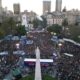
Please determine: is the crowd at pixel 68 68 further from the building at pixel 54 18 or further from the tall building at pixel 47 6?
the tall building at pixel 47 6

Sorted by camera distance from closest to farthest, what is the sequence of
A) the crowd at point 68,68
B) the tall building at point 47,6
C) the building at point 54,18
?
the crowd at point 68,68 < the building at point 54,18 < the tall building at point 47,6

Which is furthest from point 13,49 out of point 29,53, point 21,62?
point 21,62

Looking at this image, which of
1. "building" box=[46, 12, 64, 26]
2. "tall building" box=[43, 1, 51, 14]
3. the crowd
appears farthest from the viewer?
"tall building" box=[43, 1, 51, 14]

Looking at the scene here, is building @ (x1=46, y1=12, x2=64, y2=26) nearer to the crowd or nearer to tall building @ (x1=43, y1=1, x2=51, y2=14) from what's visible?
tall building @ (x1=43, y1=1, x2=51, y2=14)

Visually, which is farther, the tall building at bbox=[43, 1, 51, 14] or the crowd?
the tall building at bbox=[43, 1, 51, 14]

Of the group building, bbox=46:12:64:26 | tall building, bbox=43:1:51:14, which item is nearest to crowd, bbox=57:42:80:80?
building, bbox=46:12:64:26

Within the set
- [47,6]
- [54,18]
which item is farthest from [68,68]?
[47,6]

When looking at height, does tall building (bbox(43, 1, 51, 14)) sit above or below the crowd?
below

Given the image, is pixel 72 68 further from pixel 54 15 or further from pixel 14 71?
pixel 54 15

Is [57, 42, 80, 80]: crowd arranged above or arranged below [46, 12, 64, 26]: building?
above

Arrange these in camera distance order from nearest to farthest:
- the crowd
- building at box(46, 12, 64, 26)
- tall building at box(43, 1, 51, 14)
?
the crowd < building at box(46, 12, 64, 26) < tall building at box(43, 1, 51, 14)

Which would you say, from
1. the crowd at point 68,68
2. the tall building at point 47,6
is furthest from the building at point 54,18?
the crowd at point 68,68
